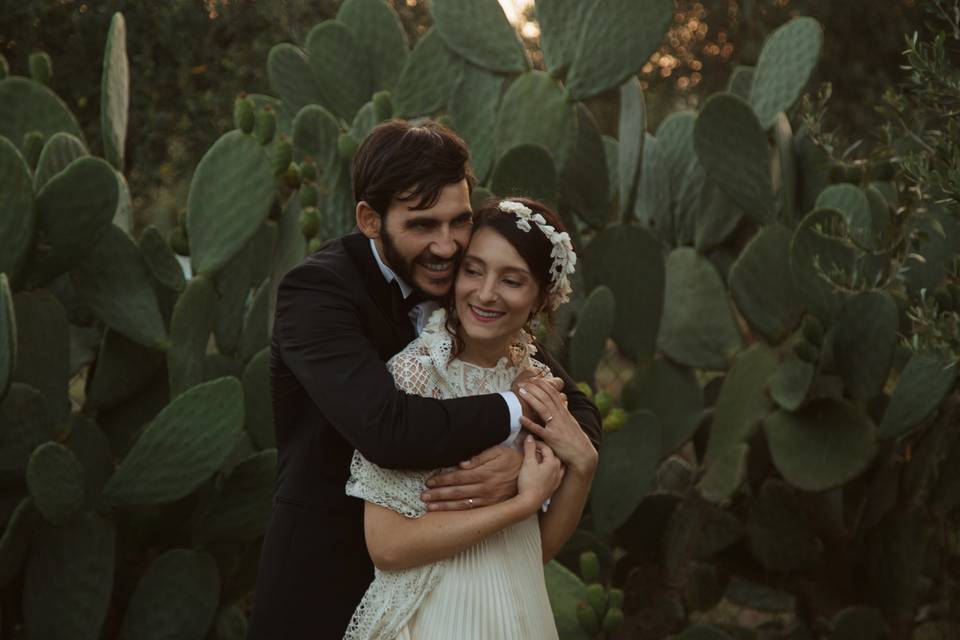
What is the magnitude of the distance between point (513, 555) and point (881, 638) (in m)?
2.73

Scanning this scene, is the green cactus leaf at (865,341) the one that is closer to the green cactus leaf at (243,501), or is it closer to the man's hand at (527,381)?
the green cactus leaf at (243,501)

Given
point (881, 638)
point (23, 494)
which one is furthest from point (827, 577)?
point (23, 494)

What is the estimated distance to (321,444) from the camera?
2246mm

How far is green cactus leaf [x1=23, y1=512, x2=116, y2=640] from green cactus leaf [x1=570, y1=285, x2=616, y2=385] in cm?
152

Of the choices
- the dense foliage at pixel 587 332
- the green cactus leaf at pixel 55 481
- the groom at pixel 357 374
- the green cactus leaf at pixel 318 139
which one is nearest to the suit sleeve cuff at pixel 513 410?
the groom at pixel 357 374

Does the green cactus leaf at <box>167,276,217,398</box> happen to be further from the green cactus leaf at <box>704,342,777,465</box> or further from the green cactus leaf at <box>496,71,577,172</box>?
the green cactus leaf at <box>704,342,777,465</box>

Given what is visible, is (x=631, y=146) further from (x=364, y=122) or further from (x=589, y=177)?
(x=364, y=122)

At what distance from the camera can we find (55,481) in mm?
3285

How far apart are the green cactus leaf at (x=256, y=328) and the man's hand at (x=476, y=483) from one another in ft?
6.29

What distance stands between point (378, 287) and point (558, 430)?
41cm

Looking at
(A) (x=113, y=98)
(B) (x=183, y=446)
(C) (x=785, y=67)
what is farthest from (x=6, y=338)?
(C) (x=785, y=67)

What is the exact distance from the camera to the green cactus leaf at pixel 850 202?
4.16 meters

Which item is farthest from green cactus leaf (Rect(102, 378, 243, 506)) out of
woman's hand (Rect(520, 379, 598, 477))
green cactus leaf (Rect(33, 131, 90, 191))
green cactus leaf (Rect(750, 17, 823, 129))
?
green cactus leaf (Rect(750, 17, 823, 129))

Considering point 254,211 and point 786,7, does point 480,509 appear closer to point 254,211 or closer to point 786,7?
point 254,211
